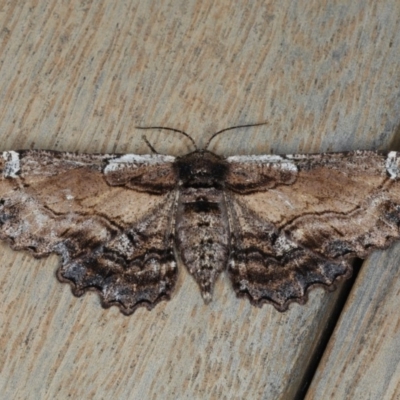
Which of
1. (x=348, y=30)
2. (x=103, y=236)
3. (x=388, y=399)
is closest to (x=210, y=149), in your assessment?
(x=103, y=236)

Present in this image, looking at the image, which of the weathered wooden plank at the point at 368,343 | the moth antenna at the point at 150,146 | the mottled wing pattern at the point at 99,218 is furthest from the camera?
the moth antenna at the point at 150,146

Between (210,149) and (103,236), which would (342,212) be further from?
(103,236)

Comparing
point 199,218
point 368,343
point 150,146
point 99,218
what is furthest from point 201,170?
point 368,343

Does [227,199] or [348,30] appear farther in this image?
[348,30]

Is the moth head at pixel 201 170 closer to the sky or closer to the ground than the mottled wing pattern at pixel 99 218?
closer to the sky

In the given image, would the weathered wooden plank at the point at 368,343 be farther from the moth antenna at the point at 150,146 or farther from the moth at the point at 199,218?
the moth antenna at the point at 150,146

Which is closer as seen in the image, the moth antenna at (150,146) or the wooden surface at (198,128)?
the wooden surface at (198,128)

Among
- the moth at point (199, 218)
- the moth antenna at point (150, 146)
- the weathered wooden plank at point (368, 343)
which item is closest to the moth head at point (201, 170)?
the moth at point (199, 218)

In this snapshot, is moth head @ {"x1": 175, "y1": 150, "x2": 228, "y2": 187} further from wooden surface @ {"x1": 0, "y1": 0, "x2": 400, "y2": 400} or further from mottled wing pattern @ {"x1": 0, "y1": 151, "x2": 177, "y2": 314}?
wooden surface @ {"x1": 0, "y1": 0, "x2": 400, "y2": 400}
